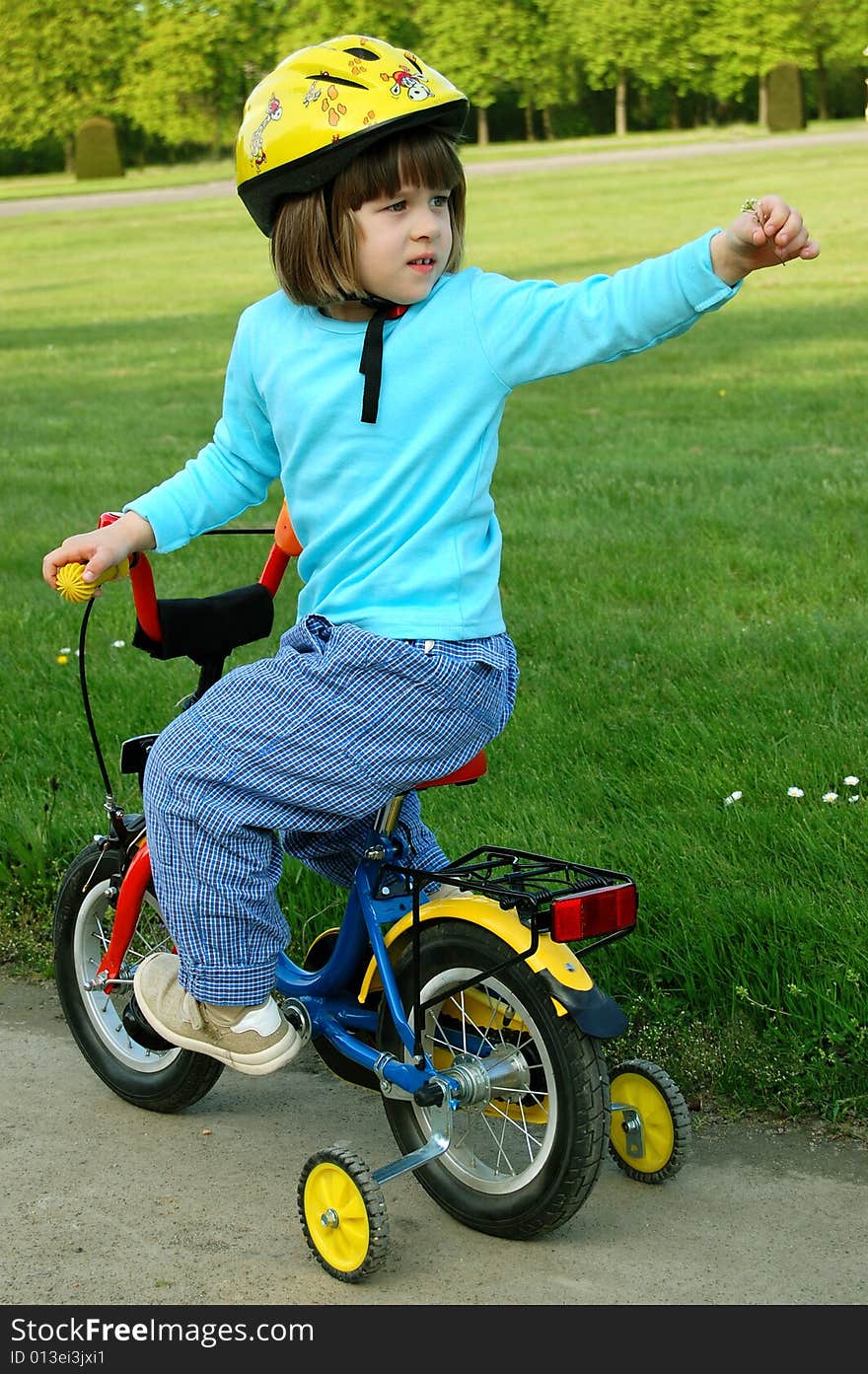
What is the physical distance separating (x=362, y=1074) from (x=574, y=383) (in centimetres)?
985

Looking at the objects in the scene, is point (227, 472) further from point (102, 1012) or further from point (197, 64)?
point (197, 64)

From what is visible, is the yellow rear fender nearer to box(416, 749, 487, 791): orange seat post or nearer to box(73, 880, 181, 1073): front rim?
box(416, 749, 487, 791): orange seat post

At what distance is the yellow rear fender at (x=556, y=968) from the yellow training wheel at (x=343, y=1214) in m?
0.45

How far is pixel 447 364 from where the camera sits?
285cm

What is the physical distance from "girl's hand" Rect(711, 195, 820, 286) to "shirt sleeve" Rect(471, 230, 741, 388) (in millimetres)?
22

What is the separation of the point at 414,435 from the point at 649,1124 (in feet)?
4.38

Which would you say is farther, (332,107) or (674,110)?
(674,110)

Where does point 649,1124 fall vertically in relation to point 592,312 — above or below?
below

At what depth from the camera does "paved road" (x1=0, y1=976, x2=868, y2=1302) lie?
279 cm

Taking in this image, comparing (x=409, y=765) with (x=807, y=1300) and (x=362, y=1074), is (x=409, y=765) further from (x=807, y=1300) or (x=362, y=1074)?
(x=807, y=1300)

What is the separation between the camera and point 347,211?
9.38ft

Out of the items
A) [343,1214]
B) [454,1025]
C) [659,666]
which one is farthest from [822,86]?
[343,1214]

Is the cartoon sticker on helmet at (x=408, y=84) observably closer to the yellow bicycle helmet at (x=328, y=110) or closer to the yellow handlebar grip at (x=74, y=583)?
the yellow bicycle helmet at (x=328, y=110)

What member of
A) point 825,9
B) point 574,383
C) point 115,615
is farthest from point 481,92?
point 115,615
